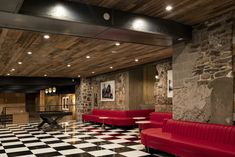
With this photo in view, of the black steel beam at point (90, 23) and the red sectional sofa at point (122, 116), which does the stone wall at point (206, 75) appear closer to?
the black steel beam at point (90, 23)

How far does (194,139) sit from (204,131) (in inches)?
9.9

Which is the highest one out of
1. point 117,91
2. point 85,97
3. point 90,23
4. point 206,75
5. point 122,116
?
point 90,23

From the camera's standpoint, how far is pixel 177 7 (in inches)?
158

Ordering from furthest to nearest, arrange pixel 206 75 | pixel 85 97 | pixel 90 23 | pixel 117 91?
1. pixel 85 97
2. pixel 117 91
3. pixel 206 75
4. pixel 90 23

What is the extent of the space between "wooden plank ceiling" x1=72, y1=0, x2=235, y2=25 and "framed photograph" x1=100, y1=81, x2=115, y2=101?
7830 mm

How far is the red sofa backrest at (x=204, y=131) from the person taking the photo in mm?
4079

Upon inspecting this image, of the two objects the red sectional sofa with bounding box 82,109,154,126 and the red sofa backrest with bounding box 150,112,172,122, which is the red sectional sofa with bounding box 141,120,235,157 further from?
the red sectional sofa with bounding box 82,109,154,126

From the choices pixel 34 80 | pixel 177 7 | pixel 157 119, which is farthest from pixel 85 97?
pixel 177 7

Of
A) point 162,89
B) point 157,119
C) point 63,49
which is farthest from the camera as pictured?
point 162,89

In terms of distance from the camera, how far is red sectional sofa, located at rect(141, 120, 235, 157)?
3.88 m

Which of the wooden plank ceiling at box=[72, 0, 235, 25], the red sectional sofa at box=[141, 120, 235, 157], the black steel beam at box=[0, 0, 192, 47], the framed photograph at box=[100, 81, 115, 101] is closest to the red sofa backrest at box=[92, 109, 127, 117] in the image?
the framed photograph at box=[100, 81, 115, 101]

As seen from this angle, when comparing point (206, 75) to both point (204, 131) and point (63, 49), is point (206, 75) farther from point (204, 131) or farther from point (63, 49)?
point (63, 49)

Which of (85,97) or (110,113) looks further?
(85,97)

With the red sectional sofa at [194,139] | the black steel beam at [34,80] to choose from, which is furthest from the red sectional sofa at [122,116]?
the red sectional sofa at [194,139]
